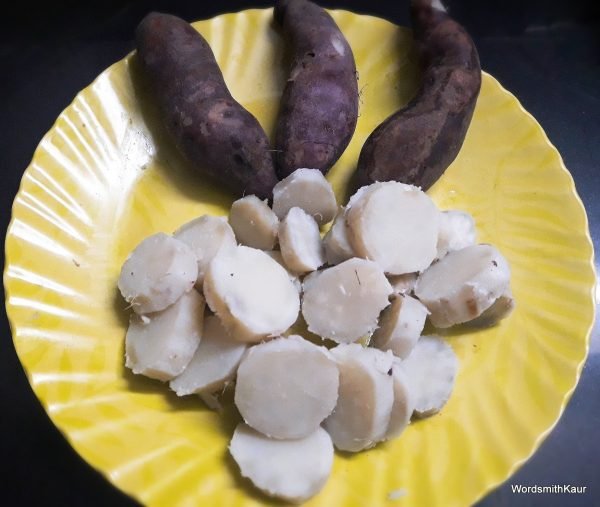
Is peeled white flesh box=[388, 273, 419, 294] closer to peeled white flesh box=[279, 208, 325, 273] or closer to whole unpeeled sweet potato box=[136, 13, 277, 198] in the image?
peeled white flesh box=[279, 208, 325, 273]

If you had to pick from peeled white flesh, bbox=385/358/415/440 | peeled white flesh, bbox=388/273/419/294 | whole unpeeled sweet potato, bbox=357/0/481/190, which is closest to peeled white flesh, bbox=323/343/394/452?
peeled white flesh, bbox=385/358/415/440

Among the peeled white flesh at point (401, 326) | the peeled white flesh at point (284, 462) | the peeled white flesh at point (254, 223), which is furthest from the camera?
the peeled white flesh at point (254, 223)

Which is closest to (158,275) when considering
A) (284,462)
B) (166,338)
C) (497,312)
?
(166,338)

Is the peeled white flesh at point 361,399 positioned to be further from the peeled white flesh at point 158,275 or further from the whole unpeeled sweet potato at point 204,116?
the whole unpeeled sweet potato at point 204,116

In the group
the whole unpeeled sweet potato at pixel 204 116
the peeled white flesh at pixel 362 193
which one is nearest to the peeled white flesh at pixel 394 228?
the peeled white flesh at pixel 362 193

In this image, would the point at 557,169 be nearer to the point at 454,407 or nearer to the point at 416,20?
the point at 416,20

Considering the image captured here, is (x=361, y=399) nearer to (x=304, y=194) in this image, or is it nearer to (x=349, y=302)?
(x=349, y=302)
